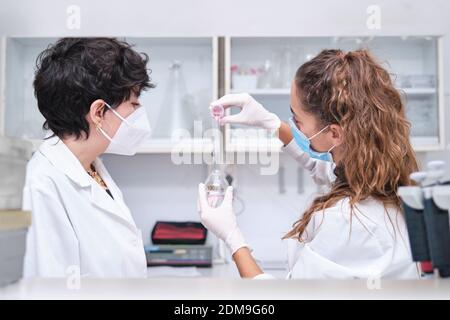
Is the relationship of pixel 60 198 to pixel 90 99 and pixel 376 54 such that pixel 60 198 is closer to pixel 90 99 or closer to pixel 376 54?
pixel 90 99

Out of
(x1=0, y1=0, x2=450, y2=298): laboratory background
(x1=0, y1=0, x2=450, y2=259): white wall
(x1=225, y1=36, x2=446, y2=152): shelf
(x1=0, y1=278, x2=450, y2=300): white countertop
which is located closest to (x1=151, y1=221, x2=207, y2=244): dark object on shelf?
(x1=0, y1=0, x2=450, y2=298): laboratory background

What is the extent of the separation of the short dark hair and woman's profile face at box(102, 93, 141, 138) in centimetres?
2

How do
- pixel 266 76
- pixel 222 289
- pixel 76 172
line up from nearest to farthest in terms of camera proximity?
pixel 222 289 → pixel 76 172 → pixel 266 76

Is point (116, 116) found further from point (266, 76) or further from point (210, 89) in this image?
point (266, 76)

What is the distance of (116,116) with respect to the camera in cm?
107

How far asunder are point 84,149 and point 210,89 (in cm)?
54

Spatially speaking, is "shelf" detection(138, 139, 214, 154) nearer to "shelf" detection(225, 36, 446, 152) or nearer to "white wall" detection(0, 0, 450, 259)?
"shelf" detection(225, 36, 446, 152)

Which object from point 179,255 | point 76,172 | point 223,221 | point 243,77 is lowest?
point 179,255

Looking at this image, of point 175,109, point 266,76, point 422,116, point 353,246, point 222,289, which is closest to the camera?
point 222,289

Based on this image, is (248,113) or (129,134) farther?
(248,113)

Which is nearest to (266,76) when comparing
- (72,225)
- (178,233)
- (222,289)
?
(178,233)

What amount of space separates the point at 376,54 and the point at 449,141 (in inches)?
11.7

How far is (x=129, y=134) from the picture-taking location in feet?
3.61

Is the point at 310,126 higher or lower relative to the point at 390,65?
lower
